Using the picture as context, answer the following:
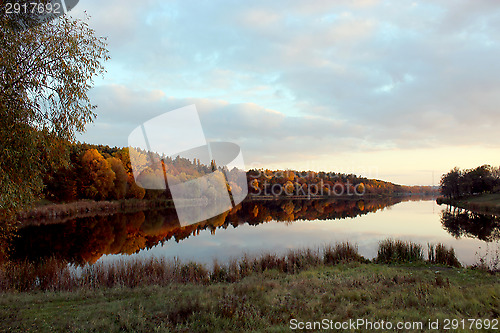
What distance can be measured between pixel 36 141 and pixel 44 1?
13.0 ft

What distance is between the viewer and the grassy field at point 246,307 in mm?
7074

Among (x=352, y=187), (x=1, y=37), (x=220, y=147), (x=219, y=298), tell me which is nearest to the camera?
(x=1, y=37)

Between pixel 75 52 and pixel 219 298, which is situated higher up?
pixel 75 52

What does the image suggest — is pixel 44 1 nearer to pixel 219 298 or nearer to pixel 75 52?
pixel 75 52

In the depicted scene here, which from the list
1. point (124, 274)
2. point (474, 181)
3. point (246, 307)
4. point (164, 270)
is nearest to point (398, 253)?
point (246, 307)

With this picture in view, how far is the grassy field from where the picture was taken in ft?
23.2

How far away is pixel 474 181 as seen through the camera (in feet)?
279

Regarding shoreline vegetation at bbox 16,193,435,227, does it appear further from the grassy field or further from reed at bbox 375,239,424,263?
reed at bbox 375,239,424,263

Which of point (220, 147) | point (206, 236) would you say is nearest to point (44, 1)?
point (220, 147)

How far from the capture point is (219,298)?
8602 millimetres

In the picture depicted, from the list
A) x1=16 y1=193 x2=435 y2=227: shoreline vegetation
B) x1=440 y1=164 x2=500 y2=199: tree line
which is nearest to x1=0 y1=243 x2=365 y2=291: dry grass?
x1=16 y1=193 x2=435 y2=227: shoreline vegetation

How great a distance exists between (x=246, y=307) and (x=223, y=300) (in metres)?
0.67

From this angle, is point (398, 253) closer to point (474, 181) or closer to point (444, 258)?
point (444, 258)

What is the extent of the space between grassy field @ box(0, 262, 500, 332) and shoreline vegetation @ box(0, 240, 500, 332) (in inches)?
1.0
